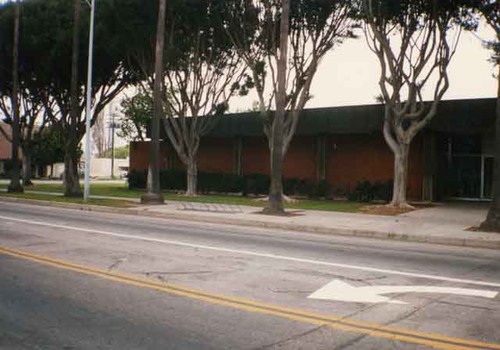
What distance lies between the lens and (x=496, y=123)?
15.7 m

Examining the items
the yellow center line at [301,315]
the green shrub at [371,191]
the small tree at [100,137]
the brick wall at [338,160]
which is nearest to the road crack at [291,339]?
the yellow center line at [301,315]

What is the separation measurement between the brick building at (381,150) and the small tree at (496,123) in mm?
6627

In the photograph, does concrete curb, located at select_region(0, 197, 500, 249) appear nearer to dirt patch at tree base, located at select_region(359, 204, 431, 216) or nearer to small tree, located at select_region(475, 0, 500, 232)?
small tree, located at select_region(475, 0, 500, 232)

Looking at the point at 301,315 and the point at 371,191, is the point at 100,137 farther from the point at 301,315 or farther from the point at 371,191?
the point at 301,315

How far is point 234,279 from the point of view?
8094 millimetres

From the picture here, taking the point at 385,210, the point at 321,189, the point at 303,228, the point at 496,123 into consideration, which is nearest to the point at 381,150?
the point at 321,189

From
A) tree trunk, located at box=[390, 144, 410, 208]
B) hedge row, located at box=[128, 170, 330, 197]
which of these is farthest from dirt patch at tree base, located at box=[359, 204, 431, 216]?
hedge row, located at box=[128, 170, 330, 197]

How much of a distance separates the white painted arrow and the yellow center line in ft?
2.88

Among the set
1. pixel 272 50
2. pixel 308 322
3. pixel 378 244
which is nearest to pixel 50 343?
pixel 308 322

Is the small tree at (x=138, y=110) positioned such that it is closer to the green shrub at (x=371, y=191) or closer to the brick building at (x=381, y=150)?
the brick building at (x=381, y=150)

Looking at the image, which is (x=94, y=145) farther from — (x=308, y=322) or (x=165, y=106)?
(x=308, y=322)

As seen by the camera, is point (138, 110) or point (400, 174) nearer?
point (400, 174)

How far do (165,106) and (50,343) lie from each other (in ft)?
83.7

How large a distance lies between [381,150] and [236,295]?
2319 centimetres
